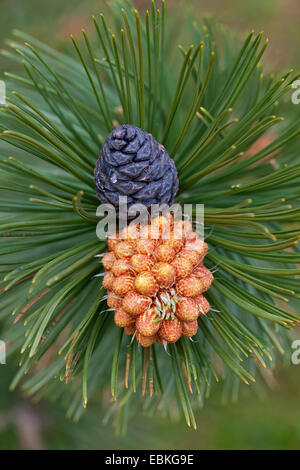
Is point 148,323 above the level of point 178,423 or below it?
above

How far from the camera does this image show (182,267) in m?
0.59

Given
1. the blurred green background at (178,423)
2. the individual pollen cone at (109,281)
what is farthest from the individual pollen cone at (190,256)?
the blurred green background at (178,423)

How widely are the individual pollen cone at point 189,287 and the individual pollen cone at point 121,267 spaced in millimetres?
74

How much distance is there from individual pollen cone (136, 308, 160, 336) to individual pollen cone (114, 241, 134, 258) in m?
0.09

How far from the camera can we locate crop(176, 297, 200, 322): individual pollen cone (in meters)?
0.58

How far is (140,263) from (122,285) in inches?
1.6

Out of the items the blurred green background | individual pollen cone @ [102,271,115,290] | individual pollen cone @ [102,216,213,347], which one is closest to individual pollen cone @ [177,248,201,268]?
individual pollen cone @ [102,216,213,347]

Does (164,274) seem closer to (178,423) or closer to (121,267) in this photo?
(121,267)

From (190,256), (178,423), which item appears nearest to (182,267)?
(190,256)

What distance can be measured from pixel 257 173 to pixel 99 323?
41 centimetres

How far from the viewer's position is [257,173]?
0.80 metres

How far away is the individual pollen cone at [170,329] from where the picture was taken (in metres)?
0.59
